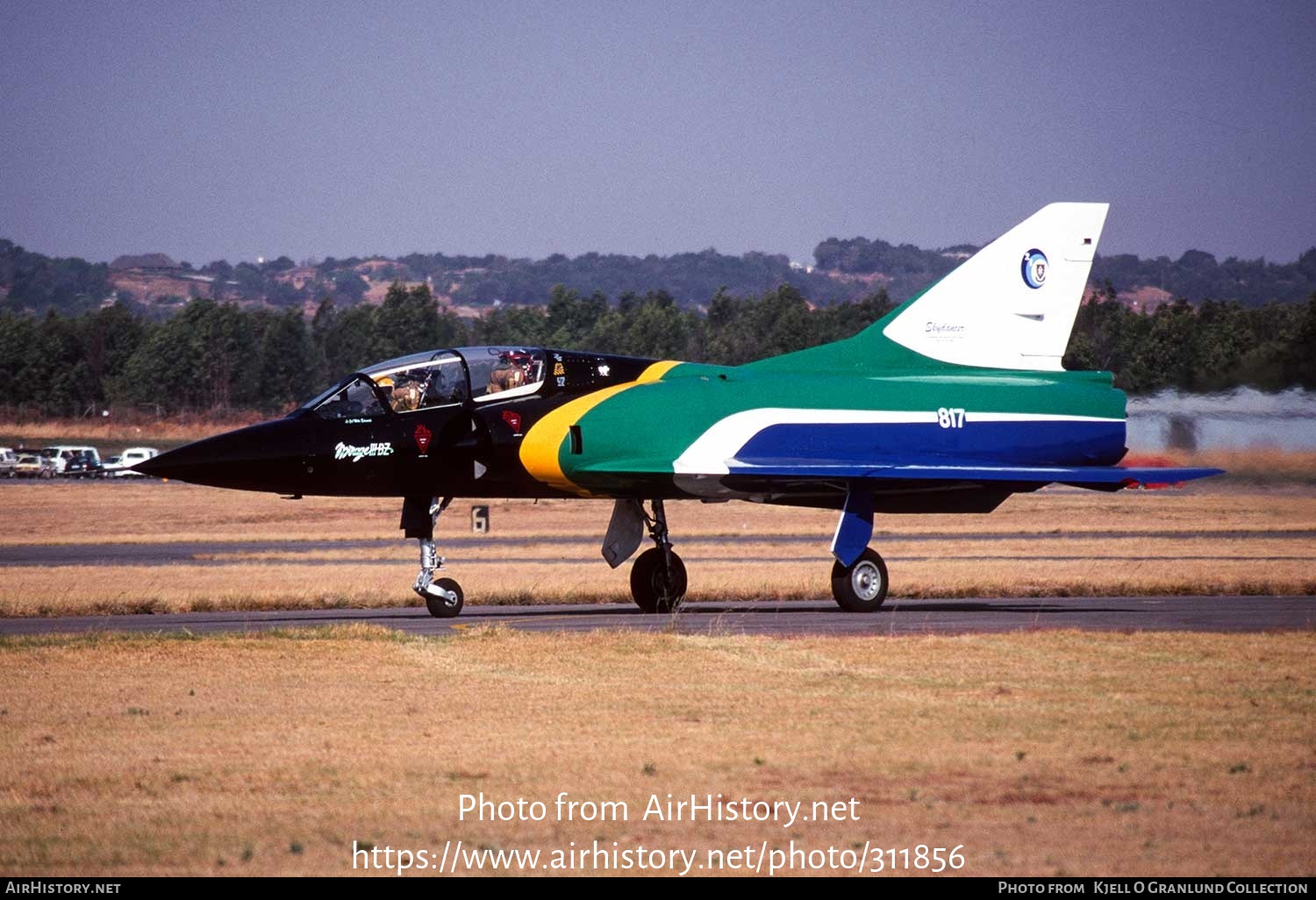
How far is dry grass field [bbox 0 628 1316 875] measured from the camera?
8.64m

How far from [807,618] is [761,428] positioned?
9.06ft

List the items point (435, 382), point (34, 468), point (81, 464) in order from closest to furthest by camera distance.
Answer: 1. point (435, 382)
2. point (34, 468)
3. point (81, 464)

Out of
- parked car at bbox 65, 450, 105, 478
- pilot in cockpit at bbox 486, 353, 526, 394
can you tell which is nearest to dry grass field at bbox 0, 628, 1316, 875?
pilot in cockpit at bbox 486, 353, 526, 394

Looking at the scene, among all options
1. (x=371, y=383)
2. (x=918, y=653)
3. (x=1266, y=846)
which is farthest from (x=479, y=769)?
(x=371, y=383)

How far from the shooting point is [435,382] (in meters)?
20.9

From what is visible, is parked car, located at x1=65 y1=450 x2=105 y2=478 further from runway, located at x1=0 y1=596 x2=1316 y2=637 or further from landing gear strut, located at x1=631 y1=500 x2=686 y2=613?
landing gear strut, located at x1=631 y1=500 x2=686 y2=613

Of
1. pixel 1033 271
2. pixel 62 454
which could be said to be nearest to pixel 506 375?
pixel 1033 271

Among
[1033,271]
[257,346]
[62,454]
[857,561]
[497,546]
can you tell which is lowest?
[497,546]

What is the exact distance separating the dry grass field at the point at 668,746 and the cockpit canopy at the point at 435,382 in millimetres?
4327

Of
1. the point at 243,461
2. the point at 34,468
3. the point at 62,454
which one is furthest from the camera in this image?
the point at 62,454

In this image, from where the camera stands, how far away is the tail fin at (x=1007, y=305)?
23.7 metres

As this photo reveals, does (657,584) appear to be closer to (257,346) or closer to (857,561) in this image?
(857,561)

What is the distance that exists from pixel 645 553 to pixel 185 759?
40.5ft

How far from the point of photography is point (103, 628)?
66.0 feet
